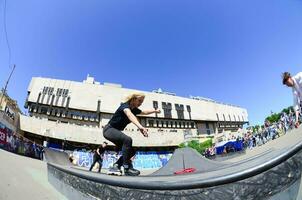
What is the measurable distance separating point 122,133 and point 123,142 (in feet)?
0.46

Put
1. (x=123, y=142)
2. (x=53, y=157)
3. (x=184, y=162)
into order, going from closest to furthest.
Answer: (x=123, y=142), (x=184, y=162), (x=53, y=157)

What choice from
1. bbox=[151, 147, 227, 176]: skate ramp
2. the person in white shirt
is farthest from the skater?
bbox=[151, 147, 227, 176]: skate ramp

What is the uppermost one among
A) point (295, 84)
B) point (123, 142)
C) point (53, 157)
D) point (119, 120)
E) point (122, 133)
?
point (295, 84)

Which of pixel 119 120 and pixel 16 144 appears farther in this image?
pixel 16 144

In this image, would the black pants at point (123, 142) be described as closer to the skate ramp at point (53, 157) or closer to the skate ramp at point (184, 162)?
the skate ramp at point (184, 162)

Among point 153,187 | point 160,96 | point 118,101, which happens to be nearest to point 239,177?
point 153,187

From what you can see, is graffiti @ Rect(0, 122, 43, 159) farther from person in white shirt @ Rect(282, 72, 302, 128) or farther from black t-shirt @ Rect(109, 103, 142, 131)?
person in white shirt @ Rect(282, 72, 302, 128)

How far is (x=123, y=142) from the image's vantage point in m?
3.15

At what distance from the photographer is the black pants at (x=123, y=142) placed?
3066 millimetres

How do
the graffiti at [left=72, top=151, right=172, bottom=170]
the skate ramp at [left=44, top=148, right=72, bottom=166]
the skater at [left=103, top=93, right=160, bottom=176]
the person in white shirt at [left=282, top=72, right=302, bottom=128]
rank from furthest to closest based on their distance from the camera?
the graffiti at [left=72, top=151, right=172, bottom=170] < the skate ramp at [left=44, top=148, right=72, bottom=166] < the skater at [left=103, top=93, right=160, bottom=176] < the person in white shirt at [left=282, top=72, right=302, bottom=128]

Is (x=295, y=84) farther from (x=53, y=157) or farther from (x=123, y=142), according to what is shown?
(x=53, y=157)

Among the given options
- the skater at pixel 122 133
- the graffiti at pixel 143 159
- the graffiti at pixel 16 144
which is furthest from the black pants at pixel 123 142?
the graffiti at pixel 143 159

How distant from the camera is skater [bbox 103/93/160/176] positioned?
10.0 ft

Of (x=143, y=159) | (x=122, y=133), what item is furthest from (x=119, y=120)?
(x=143, y=159)
